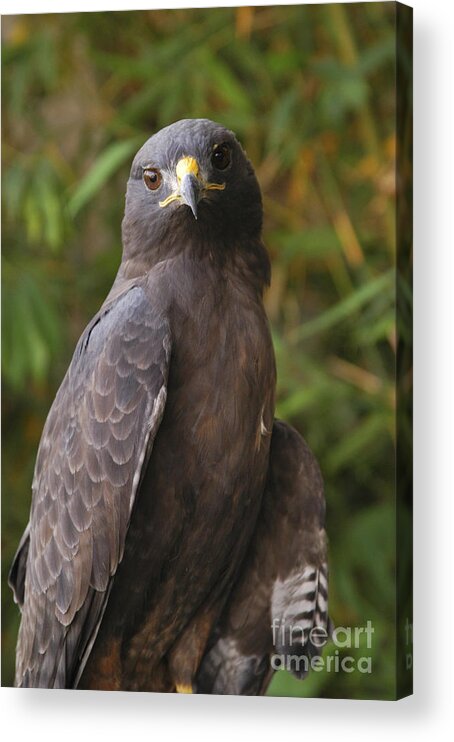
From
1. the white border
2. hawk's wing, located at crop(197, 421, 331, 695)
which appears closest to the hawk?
hawk's wing, located at crop(197, 421, 331, 695)

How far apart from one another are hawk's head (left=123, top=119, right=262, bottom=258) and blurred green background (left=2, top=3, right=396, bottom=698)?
8 cm

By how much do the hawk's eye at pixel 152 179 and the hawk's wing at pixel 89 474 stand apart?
18cm

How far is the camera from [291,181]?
7.80 feet

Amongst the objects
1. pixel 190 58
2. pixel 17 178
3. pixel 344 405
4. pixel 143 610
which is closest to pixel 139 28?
pixel 190 58

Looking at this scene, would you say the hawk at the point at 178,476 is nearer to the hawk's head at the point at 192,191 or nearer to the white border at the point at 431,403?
the hawk's head at the point at 192,191

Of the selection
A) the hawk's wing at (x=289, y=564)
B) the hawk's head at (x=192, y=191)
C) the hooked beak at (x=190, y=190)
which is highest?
the hawk's head at (x=192, y=191)

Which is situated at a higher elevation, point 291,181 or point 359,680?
point 291,181

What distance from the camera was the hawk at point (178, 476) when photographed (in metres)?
2.20

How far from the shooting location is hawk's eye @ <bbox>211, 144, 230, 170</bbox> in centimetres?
217

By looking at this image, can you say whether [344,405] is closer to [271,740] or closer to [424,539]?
[424,539]

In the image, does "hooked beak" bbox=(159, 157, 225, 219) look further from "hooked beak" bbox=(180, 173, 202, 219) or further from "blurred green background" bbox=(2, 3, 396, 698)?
"blurred green background" bbox=(2, 3, 396, 698)

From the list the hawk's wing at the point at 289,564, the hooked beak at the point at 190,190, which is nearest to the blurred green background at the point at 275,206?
the hawk's wing at the point at 289,564

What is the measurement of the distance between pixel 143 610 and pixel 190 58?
1.04 m

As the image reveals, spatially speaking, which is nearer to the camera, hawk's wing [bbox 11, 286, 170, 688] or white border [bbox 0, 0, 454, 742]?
hawk's wing [bbox 11, 286, 170, 688]
